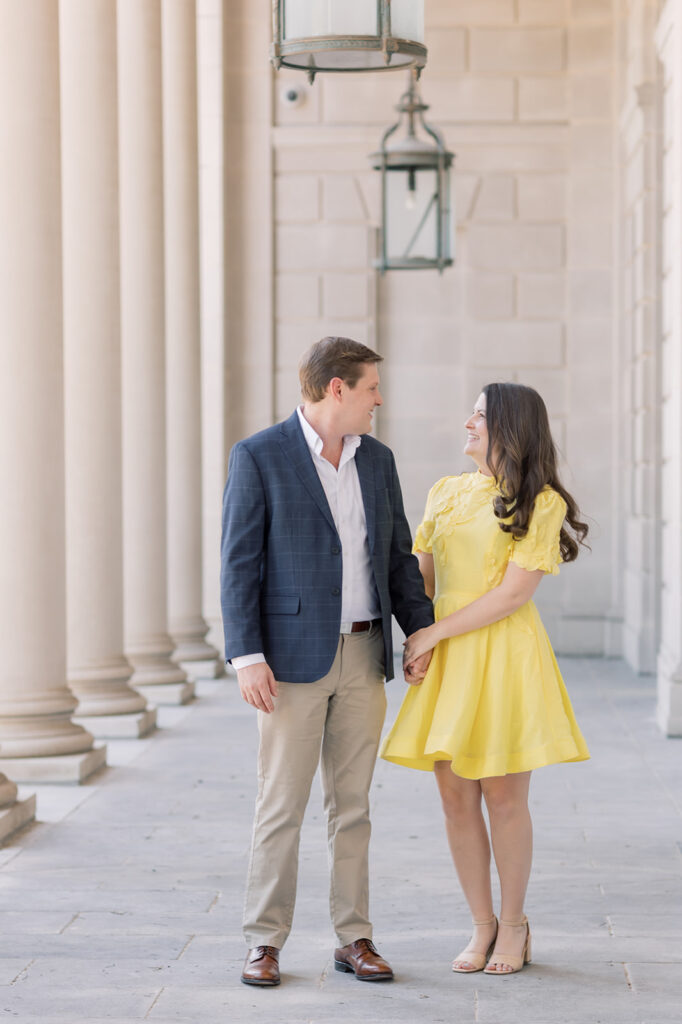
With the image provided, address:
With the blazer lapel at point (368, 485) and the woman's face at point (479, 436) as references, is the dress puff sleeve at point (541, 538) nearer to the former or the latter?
the woman's face at point (479, 436)

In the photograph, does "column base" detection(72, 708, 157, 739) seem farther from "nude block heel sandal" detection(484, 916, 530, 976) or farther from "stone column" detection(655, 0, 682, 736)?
"nude block heel sandal" detection(484, 916, 530, 976)

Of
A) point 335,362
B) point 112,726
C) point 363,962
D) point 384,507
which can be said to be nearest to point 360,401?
point 335,362

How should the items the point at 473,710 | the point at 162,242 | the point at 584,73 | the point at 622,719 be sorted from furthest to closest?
the point at 584,73 → the point at 162,242 → the point at 622,719 → the point at 473,710

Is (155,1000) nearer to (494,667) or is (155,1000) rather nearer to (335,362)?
(494,667)

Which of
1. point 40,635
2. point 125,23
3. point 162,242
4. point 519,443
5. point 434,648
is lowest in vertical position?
point 40,635

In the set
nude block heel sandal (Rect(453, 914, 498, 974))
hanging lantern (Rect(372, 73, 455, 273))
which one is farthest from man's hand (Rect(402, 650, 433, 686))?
Result: hanging lantern (Rect(372, 73, 455, 273))

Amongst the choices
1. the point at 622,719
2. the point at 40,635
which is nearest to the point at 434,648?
the point at 40,635

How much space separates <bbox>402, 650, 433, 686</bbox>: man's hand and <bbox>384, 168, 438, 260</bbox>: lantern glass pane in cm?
794

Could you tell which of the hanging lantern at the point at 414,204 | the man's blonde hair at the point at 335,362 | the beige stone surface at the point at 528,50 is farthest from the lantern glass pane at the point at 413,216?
the man's blonde hair at the point at 335,362

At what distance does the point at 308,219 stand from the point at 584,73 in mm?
3300

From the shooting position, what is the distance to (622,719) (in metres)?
11.3

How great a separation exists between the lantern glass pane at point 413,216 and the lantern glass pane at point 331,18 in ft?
18.7

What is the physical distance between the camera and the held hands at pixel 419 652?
16.4 ft

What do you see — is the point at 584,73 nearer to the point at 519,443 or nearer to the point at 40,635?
the point at 40,635
